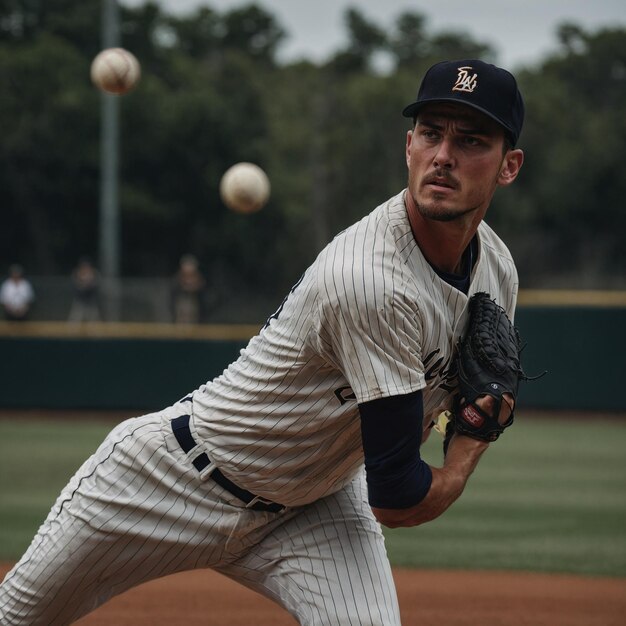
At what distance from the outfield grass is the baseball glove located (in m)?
3.99

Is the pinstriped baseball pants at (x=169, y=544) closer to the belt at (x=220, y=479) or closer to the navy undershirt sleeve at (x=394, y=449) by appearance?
the belt at (x=220, y=479)

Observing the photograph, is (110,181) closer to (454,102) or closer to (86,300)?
(86,300)

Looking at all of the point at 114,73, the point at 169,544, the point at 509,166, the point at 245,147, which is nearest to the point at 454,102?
the point at 509,166

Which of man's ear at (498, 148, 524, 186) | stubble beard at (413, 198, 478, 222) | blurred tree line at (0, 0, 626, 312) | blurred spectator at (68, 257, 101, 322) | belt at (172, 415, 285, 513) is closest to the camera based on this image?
stubble beard at (413, 198, 478, 222)

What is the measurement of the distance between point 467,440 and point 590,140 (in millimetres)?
38286

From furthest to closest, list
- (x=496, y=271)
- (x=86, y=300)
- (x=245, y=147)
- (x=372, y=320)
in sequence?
(x=245, y=147), (x=86, y=300), (x=496, y=271), (x=372, y=320)

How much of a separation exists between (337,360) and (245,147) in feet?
104

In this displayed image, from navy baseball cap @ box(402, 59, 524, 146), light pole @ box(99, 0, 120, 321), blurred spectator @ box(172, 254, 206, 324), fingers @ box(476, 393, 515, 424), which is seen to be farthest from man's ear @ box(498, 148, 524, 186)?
blurred spectator @ box(172, 254, 206, 324)

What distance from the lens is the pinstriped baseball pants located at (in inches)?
126

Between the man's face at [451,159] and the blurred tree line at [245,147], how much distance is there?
80.5 ft

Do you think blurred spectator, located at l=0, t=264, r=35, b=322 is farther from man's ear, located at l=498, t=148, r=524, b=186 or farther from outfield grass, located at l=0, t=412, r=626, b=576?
man's ear, located at l=498, t=148, r=524, b=186

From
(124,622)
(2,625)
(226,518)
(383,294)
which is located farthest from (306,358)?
(124,622)

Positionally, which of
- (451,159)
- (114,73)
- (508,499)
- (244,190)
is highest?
(114,73)

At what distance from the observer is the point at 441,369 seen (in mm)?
3137
